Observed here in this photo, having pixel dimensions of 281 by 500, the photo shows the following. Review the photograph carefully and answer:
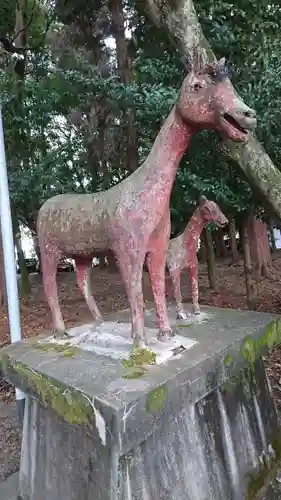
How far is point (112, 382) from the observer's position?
183 cm

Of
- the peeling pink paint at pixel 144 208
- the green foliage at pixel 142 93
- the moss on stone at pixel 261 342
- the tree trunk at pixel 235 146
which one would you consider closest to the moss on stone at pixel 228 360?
the moss on stone at pixel 261 342

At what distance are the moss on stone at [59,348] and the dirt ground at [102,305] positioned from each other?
102 centimetres

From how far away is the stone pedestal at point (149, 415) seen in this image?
1.75 m

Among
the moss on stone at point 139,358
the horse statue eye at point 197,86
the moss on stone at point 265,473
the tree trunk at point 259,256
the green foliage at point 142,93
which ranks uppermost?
the green foliage at point 142,93

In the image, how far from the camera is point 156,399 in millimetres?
1731

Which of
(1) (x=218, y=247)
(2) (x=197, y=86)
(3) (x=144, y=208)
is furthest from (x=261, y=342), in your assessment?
(1) (x=218, y=247)

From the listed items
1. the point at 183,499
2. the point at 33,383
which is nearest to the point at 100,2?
the point at 33,383

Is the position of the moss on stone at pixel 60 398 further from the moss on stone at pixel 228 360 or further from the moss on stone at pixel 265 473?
the moss on stone at pixel 265 473

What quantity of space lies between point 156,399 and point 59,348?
861 mm

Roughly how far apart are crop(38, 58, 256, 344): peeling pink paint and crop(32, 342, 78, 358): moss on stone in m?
0.41

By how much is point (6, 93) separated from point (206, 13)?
264 cm

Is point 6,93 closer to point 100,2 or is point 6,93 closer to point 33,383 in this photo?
point 100,2

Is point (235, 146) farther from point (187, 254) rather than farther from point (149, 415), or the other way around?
point (149, 415)

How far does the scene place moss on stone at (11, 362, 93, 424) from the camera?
175cm
